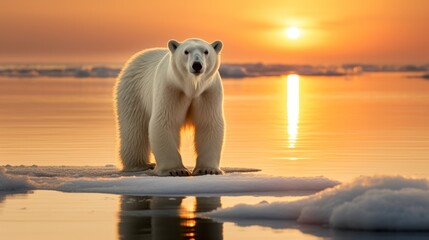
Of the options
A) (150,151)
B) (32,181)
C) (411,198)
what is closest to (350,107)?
(150,151)

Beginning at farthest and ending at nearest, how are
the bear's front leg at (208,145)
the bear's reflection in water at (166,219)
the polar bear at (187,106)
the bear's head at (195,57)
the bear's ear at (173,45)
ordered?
the bear's front leg at (208,145) < the bear's ear at (173,45) < the polar bear at (187,106) < the bear's head at (195,57) < the bear's reflection in water at (166,219)

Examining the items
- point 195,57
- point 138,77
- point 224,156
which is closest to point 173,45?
point 195,57

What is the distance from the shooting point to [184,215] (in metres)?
8.16

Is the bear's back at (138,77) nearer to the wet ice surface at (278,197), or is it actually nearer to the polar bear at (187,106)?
the polar bear at (187,106)

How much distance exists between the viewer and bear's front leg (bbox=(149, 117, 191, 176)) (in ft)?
37.1

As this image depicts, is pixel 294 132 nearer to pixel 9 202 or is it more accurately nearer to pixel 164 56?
pixel 164 56

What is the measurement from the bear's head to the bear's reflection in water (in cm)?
193

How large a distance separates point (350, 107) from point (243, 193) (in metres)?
18.9

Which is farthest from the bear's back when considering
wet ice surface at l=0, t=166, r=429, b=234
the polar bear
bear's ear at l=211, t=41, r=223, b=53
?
wet ice surface at l=0, t=166, r=429, b=234

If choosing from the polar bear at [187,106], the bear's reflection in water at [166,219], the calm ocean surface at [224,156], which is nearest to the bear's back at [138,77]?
the polar bear at [187,106]

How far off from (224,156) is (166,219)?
18.7ft

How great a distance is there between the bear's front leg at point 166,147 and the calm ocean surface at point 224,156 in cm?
61

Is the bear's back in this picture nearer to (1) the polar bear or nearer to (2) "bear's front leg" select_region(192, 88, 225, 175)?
(1) the polar bear

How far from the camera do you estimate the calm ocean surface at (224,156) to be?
24.5ft
